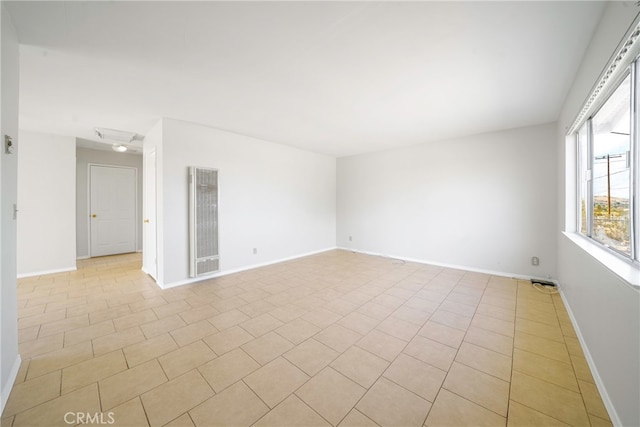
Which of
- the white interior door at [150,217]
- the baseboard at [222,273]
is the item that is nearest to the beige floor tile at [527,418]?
the baseboard at [222,273]

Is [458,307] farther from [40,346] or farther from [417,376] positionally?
[40,346]

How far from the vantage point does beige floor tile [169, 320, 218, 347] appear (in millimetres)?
2211

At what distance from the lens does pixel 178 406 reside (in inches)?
58.5

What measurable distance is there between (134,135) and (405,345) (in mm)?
5439

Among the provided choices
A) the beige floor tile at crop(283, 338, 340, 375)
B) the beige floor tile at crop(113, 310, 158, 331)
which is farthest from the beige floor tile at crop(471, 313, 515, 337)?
the beige floor tile at crop(113, 310, 158, 331)

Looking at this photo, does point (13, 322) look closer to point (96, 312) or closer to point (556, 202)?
point (96, 312)

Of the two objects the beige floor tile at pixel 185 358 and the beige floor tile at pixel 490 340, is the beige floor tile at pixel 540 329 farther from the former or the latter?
the beige floor tile at pixel 185 358

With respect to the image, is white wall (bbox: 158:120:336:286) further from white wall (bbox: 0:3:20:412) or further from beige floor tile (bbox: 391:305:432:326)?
beige floor tile (bbox: 391:305:432:326)

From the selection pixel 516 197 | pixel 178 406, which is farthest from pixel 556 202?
pixel 178 406

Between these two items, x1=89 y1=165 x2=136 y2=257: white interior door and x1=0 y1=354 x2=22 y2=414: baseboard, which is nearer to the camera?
x1=0 y1=354 x2=22 y2=414: baseboard

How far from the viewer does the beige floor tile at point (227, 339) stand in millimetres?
2105

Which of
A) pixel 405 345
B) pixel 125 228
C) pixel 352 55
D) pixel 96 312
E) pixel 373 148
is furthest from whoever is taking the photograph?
pixel 125 228

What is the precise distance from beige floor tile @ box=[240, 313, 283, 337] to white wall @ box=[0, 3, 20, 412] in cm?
158

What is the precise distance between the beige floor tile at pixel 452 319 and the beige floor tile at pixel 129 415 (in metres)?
2.64
